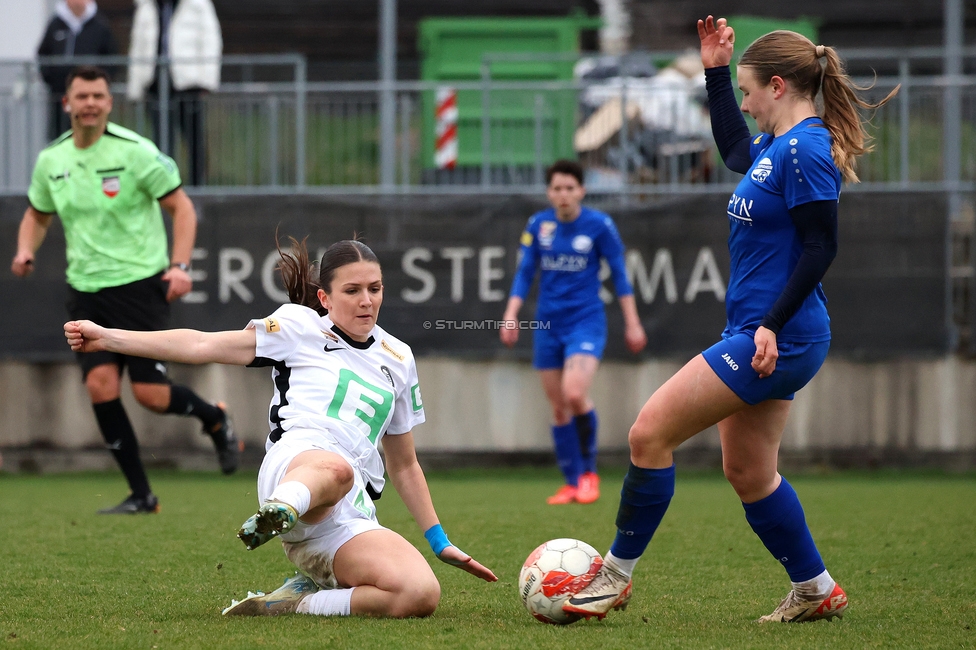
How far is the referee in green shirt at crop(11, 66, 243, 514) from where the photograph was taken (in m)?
7.47

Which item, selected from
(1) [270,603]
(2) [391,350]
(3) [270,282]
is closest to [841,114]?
(2) [391,350]

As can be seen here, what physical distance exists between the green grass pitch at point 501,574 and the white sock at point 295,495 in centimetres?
41

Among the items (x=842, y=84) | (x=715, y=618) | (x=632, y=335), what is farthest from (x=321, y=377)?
(x=632, y=335)

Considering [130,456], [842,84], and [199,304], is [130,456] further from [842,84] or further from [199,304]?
[842,84]

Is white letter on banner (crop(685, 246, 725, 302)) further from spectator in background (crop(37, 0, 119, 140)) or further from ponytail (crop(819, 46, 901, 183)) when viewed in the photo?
ponytail (crop(819, 46, 901, 183))

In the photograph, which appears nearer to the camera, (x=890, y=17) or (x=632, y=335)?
(x=632, y=335)

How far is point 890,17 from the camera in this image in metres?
17.6

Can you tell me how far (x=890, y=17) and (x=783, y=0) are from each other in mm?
1517

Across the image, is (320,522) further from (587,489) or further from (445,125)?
(445,125)

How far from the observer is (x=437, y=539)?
443 centimetres

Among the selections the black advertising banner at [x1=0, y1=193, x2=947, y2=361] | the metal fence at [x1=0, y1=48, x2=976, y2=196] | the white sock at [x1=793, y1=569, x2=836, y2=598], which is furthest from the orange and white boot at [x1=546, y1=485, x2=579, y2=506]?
the white sock at [x1=793, y1=569, x2=836, y2=598]

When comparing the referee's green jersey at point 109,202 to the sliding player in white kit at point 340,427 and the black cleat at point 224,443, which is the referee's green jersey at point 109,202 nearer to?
the black cleat at point 224,443

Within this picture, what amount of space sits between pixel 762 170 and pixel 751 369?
66cm

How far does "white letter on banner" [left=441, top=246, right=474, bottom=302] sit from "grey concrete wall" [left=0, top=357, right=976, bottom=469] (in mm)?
577
